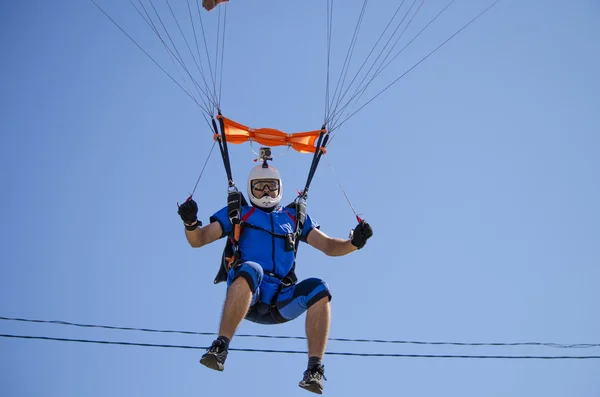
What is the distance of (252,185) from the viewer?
8.56m

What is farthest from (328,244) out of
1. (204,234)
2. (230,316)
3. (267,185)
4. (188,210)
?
(230,316)

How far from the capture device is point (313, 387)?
6984 mm

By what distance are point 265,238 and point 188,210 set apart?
87 centimetres

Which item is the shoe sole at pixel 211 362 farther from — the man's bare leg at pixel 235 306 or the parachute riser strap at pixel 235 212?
the parachute riser strap at pixel 235 212

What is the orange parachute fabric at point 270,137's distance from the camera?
9.20 metres

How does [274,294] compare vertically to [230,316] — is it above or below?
above

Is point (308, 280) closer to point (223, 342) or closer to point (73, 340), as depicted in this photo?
point (223, 342)

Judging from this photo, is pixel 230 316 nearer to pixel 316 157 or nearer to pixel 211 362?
pixel 211 362

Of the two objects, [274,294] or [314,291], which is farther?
[274,294]

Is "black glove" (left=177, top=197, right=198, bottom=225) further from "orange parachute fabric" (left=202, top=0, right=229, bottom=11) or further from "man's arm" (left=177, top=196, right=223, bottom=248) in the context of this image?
"orange parachute fabric" (left=202, top=0, right=229, bottom=11)

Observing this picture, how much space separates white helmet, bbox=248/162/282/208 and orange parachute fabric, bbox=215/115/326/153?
692 mm

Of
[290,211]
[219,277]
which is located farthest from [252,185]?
[219,277]

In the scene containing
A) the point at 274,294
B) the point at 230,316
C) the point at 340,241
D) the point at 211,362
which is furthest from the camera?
the point at 340,241

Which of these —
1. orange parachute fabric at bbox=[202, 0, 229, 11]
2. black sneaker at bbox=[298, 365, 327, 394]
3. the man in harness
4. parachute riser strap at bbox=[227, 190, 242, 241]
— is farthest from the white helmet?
orange parachute fabric at bbox=[202, 0, 229, 11]
